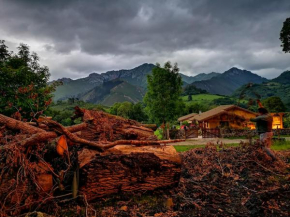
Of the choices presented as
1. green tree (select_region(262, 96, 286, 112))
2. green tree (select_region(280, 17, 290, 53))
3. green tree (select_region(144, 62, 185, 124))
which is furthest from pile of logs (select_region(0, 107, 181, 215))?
green tree (select_region(262, 96, 286, 112))

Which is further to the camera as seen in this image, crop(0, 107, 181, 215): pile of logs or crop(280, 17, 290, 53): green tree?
crop(280, 17, 290, 53): green tree

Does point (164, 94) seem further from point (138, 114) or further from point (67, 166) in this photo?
point (138, 114)

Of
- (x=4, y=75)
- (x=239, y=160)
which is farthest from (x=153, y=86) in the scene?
(x=239, y=160)

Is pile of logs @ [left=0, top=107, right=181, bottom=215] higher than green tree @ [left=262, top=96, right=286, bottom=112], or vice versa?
green tree @ [left=262, top=96, right=286, bottom=112]

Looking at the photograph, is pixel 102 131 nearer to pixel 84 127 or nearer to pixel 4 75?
pixel 84 127

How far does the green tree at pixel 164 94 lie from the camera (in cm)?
2700

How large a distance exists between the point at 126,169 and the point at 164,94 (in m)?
23.3

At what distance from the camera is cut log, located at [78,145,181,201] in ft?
13.3

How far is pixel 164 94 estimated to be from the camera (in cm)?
2709

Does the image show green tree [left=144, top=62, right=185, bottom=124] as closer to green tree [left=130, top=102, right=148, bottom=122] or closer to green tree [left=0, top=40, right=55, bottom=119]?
green tree [left=0, top=40, right=55, bottom=119]

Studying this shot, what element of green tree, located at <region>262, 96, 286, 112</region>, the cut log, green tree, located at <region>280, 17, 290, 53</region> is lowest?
the cut log

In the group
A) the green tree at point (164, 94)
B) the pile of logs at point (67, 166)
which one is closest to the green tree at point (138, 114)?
the green tree at point (164, 94)

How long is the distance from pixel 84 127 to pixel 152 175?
9.03 ft

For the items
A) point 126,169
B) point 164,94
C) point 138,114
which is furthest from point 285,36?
point 138,114
